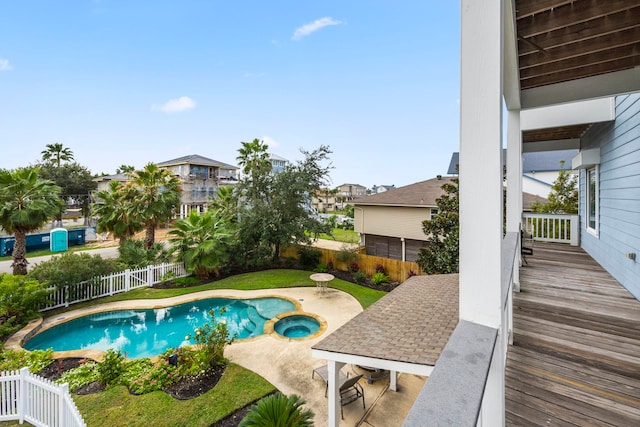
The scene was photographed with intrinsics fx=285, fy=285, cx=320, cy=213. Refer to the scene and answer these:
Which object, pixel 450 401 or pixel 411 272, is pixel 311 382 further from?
pixel 411 272

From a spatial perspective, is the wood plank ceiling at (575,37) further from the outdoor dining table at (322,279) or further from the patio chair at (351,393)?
the outdoor dining table at (322,279)

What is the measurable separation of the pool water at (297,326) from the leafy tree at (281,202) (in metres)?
5.13

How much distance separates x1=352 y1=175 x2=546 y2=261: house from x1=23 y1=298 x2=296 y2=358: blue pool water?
8.29 m

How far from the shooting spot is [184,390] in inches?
228

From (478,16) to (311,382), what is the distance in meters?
6.60

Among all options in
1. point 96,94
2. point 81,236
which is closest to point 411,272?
point 96,94

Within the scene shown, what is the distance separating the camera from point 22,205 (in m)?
10.9

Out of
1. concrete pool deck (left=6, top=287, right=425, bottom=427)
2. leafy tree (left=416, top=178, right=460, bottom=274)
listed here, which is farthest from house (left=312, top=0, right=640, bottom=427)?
leafy tree (left=416, top=178, right=460, bottom=274)

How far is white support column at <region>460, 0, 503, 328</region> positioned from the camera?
1.27 metres

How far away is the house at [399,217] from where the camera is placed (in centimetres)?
1577

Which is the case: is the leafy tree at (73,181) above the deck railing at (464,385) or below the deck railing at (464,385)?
above

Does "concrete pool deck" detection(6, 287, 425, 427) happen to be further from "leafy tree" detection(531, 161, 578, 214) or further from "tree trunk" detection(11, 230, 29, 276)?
"leafy tree" detection(531, 161, 578, 214)

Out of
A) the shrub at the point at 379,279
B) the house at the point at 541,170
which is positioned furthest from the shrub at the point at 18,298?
the house at the point at 541,170

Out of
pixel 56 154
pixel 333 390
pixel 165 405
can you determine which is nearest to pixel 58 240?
pixel 56 154
